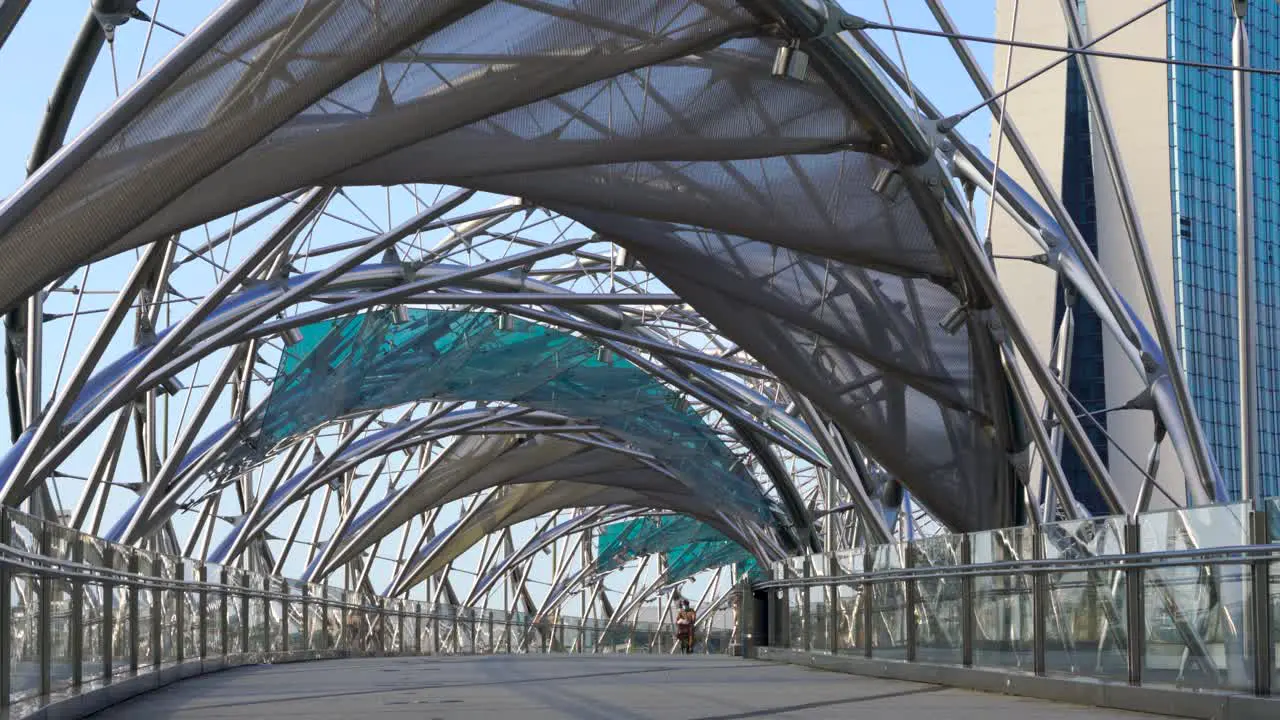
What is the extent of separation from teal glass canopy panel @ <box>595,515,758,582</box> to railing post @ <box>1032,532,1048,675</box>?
7251 cm

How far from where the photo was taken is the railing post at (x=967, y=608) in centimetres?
1614

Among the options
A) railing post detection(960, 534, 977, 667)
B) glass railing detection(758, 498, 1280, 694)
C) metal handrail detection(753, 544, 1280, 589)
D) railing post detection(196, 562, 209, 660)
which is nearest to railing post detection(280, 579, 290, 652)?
railing post detection(196, 562, 209, 660)

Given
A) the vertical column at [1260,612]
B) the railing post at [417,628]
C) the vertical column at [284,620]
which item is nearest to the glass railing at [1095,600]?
the vertical column at [1260,612]

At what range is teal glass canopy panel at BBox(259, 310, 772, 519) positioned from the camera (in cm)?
→ 3756

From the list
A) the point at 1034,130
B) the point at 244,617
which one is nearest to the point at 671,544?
the point at 1034,130

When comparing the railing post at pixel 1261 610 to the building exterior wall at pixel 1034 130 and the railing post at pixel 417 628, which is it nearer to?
the railing post at pixel 417 628

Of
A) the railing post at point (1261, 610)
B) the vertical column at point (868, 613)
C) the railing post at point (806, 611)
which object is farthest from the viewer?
the railing post at point (806, 611)

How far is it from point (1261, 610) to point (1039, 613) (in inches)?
141

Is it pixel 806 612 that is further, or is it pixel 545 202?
Result: pixel 545 202

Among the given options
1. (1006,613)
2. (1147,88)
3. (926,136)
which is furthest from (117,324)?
(1147,88)

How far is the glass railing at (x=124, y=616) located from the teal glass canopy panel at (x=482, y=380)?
195 inches

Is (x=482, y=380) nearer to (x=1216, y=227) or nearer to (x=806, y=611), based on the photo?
(x=806, y=611)

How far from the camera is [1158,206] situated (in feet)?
297

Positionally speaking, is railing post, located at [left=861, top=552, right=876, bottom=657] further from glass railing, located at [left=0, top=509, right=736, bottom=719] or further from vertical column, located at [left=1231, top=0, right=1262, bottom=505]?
glass railing, located at [left=0, top=509, right=736, bottom=719]
